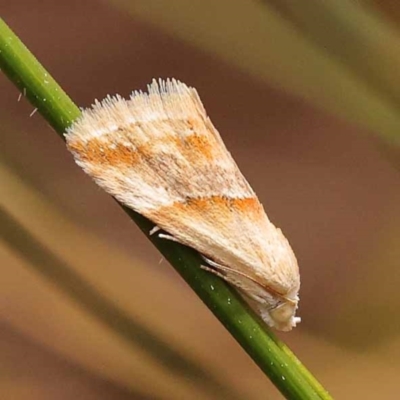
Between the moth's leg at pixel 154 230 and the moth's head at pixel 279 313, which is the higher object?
the moth's leg at pixel 154 230

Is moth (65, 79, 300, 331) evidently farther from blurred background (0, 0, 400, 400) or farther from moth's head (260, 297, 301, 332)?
blurred background (0, 0, 400, 400)

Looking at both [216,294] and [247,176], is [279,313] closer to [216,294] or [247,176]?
[216,294]

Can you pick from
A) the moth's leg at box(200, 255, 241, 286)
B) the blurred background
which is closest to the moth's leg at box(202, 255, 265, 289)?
the moth's leg at box(200, 255, 241, 286)

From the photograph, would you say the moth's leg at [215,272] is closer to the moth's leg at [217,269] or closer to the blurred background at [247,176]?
the moth's leg at [217,269]

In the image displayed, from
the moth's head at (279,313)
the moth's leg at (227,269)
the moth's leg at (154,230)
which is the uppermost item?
the moth's leg at (154,230)

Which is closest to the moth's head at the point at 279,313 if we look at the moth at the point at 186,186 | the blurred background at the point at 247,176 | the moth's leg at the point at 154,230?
the moth at the point at 186,186

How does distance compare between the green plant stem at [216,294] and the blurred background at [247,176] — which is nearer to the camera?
the green plant stem at [216,294]
